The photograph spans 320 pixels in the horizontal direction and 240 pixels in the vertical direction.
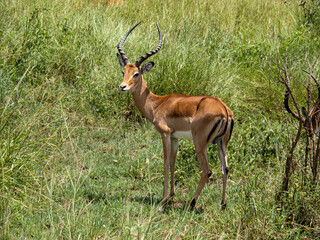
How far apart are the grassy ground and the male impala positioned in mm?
331

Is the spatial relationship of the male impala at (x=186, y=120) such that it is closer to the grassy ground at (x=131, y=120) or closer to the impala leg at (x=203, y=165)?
the impala leg at (x=203, y=165)

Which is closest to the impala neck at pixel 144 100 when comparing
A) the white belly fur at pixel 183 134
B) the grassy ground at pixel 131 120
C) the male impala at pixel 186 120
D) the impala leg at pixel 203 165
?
the male impala at pixel 186 120

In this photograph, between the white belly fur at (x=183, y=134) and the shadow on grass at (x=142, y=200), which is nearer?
the shadow on grass at (x=142, y=200)

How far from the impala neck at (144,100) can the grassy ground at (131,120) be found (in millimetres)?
625

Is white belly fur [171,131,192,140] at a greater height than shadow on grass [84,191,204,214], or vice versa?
white belly fur [171,131,192,140]

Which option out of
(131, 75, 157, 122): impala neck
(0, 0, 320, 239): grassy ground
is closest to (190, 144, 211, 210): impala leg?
(0, 0, 320, 239): grassy ground

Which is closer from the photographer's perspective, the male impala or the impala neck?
the male impala

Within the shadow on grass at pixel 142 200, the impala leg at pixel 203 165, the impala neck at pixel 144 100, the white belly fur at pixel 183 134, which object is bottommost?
the shadow on grass at pixel 142 200

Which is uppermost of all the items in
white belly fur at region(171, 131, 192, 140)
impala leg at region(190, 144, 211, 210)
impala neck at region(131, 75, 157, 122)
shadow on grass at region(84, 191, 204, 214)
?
impala neck at region(131, 75, 157, 122)

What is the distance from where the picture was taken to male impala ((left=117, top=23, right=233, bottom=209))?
5230mm

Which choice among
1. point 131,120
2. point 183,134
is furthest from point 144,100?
point 131,120

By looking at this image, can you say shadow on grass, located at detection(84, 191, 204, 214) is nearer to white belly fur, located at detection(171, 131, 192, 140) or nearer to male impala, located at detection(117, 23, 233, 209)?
male impala, located at detection(117, 23, 233, 209)

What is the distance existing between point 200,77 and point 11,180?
3882 mm

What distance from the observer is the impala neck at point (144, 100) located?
6.02 meters
